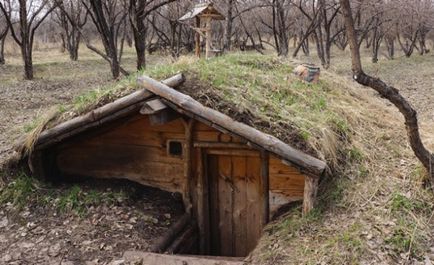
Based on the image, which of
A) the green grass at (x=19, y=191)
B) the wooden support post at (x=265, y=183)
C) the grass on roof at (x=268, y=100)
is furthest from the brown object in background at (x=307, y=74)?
the green grass at (x=19, y=191)

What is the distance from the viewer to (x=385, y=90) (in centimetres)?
458

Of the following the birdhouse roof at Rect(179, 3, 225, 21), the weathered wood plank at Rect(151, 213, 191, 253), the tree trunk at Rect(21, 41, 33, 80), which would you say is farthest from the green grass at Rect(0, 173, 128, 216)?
the tree trunk at Rect(21, 41, 33, 80)

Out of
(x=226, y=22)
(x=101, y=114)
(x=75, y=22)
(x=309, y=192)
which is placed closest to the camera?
(x=309, y=192)

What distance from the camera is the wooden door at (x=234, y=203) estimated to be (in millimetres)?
6441

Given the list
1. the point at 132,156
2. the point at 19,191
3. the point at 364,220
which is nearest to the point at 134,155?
the point at 132,156

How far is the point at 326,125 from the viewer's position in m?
6.07

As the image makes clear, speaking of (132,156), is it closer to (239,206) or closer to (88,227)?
(88,227)

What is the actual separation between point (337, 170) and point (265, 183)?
925 millimetres

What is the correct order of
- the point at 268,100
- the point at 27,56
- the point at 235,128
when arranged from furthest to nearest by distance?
1. the point at 27,56
2. the point at 268,100
3. the point at 235,128

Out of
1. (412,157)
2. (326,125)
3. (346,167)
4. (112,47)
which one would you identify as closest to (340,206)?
(346,167)

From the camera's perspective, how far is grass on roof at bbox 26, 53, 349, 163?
5.63 m

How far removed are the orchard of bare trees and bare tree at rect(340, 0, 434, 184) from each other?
28.3 feet

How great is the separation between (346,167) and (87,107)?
350cm

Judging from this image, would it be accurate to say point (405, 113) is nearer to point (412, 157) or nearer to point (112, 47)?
point (412, 157)
